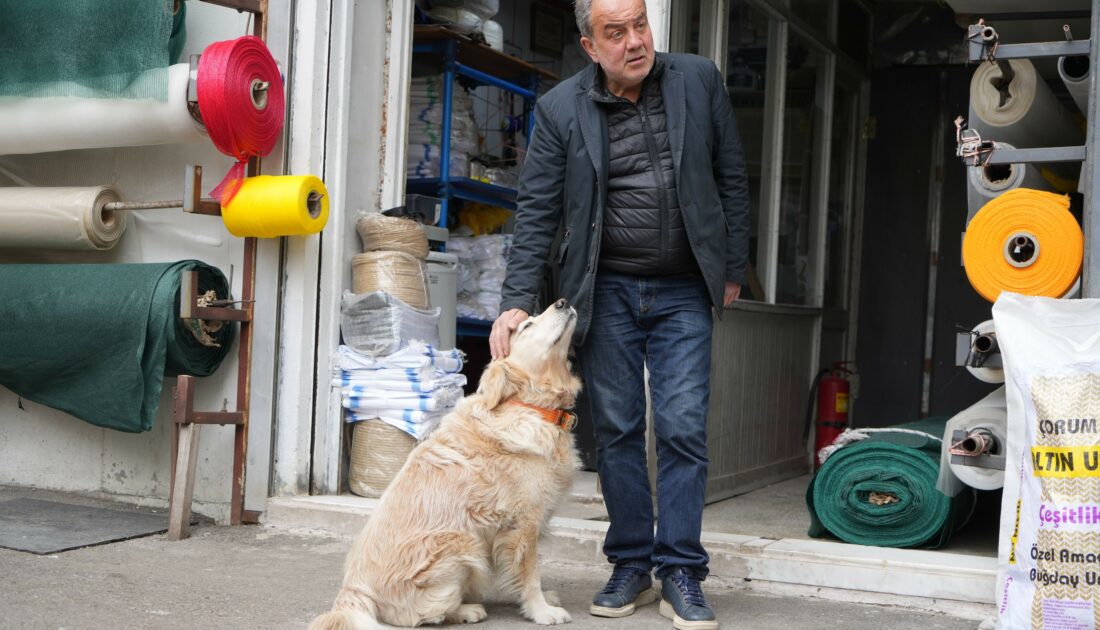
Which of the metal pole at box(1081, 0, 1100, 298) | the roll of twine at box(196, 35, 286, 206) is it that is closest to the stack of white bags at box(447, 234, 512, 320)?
the roll of twine at box(196, 35, 286, 206)

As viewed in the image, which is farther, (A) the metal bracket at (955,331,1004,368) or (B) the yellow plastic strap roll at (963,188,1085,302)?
(A) the metal bracket at (955,331,1004,368)

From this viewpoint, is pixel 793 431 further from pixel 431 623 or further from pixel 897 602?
pixel 431 623

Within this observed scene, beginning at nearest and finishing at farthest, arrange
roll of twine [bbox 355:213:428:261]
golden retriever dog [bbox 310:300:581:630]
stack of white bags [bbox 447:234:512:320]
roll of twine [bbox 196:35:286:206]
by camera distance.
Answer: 1. golden retriever dog [bbox 310:300:581:630]
2. roll of twine [bbox 196:35:286:206]
3. roll of twine [bbox 355:213:428:261]
4. stack of white bags [bbox 447:234:512:320]

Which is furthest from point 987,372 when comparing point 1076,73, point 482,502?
point 482,502

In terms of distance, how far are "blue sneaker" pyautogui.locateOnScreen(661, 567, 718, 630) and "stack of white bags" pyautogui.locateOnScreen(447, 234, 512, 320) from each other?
299cm

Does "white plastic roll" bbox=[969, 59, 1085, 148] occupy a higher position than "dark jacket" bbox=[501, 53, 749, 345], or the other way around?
"white plastic roll" bbox=[969, 59, 1085, 148]

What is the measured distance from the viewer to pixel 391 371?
5090mm

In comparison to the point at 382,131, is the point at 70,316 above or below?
below

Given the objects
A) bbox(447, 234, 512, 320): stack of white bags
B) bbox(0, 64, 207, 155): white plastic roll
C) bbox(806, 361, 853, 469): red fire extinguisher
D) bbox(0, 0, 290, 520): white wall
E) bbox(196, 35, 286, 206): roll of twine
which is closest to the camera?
bbox(196, 35, 286, 206): roll of twine

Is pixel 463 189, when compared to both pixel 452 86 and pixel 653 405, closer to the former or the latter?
pixel 452 86

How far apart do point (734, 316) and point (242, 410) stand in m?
2.31

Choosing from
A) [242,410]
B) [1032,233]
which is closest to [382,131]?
[242,410]

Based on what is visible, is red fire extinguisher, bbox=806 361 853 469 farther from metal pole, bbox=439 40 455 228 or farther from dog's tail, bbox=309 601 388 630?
dog's tail, bbox=309 601 388 630

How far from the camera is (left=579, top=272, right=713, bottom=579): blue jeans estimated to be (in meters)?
3.48
